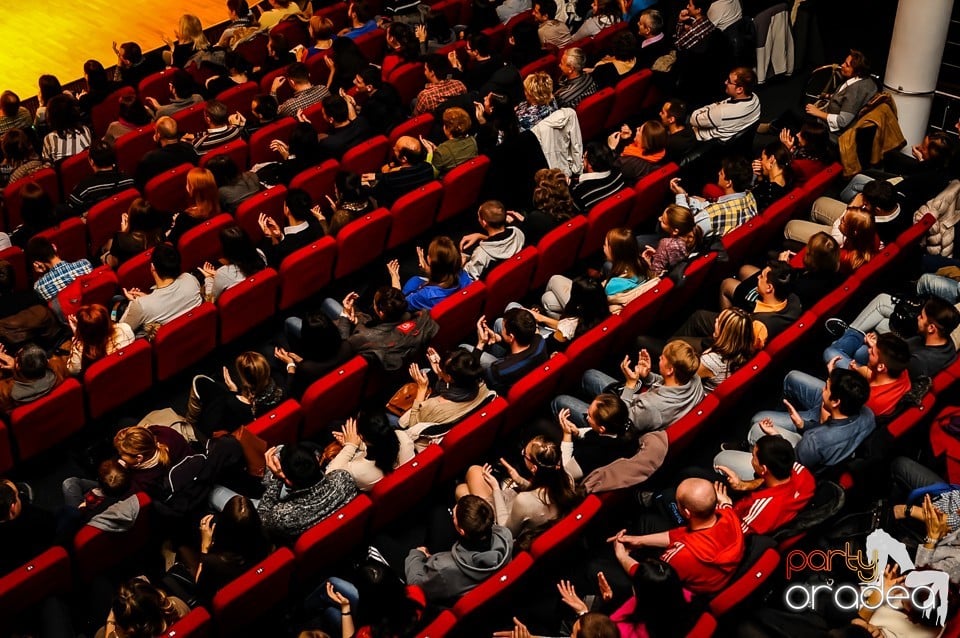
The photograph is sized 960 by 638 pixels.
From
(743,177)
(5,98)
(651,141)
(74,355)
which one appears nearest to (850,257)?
(743,177)

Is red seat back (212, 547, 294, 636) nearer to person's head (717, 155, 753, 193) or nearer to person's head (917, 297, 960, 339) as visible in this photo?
person's head (917, 297, 960, 339)

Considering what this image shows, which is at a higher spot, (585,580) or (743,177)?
(743,177)

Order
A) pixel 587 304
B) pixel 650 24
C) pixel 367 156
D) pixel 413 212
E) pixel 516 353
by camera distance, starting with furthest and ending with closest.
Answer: pixel 650 24, pixel 367 156, pixel 413 212, pixel 587 304, pixel 516 353

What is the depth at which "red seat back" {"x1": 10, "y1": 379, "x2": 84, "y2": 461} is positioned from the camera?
441cm

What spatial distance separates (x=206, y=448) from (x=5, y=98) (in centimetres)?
401

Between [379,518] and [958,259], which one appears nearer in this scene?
[379,518]

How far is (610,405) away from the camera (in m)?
4.07

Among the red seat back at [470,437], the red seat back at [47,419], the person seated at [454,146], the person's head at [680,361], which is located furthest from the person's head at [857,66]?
the red seat back at [47,419]

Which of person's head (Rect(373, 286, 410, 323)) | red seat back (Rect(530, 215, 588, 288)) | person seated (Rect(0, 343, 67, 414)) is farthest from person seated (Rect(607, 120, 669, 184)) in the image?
person seated (Rect(0, 343, 67, 414))

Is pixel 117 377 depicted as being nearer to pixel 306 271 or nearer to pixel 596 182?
pixel 306 271

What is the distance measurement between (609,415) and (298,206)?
230 cm

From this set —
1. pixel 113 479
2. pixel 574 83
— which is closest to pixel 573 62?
pixel 574 83

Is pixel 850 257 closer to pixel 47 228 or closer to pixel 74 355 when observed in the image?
pixel 74 355

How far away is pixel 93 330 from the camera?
470 cm
